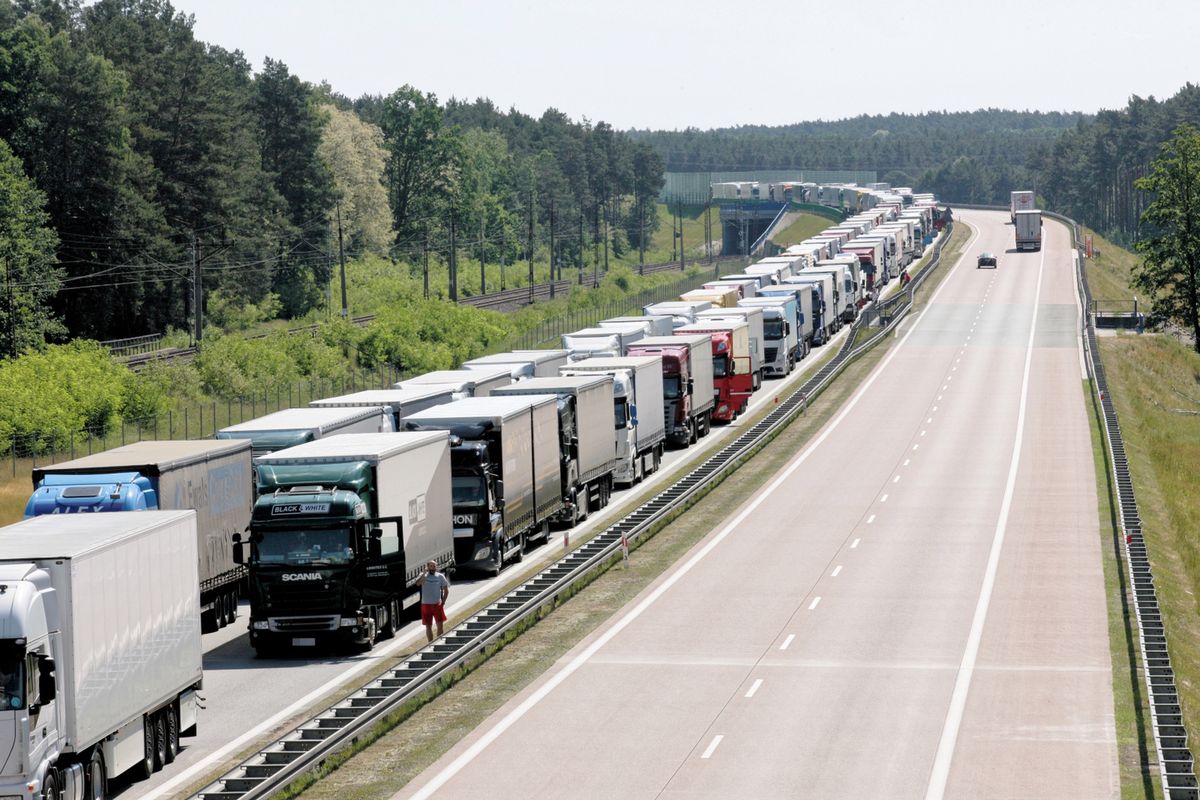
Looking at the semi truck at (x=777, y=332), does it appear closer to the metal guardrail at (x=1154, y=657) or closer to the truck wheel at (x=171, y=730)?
the metal guardrail at (x=1154, y=657)

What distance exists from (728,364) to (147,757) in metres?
50.2

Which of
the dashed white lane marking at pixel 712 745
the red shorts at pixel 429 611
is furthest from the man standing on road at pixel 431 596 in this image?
the dashed white lane marking at pixel 712 745

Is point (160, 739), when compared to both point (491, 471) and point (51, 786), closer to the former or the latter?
point (51, 786)

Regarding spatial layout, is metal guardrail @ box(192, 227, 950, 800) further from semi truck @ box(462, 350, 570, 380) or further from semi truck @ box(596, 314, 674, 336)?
semi truck @ box(596, 314, 674, 336)

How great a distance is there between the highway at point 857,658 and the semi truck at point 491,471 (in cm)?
421

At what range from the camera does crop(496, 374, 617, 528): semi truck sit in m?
48.8

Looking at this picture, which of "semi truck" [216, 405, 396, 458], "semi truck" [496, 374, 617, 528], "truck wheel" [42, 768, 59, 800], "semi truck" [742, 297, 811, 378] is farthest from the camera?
"semi truck" [742, 297, 811, 378]

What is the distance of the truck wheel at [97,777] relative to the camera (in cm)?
2252

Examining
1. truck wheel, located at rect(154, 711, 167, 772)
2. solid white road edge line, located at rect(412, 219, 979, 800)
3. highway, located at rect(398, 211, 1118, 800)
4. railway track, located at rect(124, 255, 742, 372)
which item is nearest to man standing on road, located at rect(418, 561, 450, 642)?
highway, located at rect(398, 211, 1118, 800)

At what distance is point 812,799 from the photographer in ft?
78.7

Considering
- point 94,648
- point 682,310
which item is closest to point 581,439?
point 94,648

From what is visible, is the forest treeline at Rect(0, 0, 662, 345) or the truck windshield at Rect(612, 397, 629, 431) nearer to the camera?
the truck windshield at Rect(612, 397, 629, 431)

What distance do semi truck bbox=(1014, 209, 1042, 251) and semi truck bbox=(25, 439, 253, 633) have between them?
419ft

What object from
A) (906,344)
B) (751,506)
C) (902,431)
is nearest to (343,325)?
(906,344)
